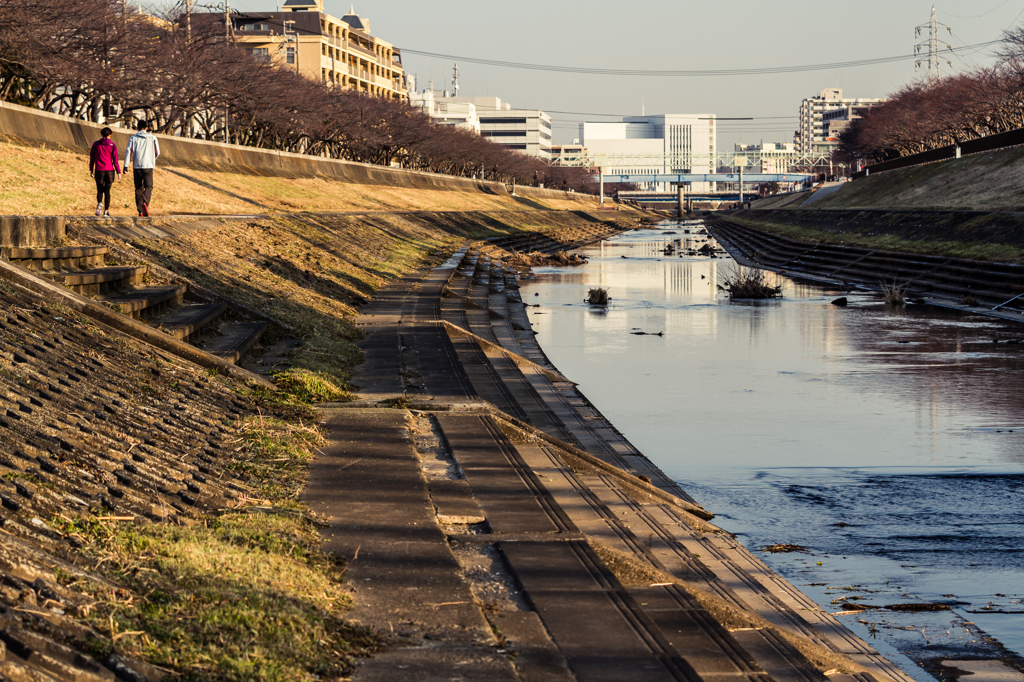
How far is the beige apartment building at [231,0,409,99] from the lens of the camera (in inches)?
4328

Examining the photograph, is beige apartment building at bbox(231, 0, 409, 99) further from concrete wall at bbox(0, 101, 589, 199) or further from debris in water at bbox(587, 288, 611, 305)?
debris in water at bbox(587, 288, 611, 305)

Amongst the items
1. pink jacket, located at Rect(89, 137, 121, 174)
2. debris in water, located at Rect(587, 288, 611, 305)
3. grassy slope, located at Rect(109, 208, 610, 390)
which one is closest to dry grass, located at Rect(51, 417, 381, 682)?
grassy slope, located at Rect(109, 208, 610, 390)

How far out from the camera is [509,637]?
471 centimetres

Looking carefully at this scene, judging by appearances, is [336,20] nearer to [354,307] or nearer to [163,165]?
[163,165]

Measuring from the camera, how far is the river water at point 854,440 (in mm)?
7410

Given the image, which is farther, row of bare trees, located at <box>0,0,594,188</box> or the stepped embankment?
row of bare trees, located at <box>0,0,594,188</box>

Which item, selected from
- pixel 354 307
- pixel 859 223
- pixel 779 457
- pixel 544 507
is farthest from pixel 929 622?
pixel 859 223

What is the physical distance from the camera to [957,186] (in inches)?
2020

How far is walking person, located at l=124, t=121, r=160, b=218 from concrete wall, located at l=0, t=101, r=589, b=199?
6.48 meters

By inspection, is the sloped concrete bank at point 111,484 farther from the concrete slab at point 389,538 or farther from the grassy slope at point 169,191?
the grassy slope at point 169,191

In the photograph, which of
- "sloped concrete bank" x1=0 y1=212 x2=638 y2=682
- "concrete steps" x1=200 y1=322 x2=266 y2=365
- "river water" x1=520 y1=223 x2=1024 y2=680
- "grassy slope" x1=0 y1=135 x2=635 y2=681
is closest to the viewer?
"sloped concrete bank" x1=0 y1=212 x2=638 y2=682

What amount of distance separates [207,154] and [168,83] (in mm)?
9873

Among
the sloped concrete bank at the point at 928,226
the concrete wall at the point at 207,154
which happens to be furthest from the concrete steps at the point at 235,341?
the sloped concrete bank at the point at 928,226

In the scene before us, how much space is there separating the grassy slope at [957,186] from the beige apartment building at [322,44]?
6184 centimetres
